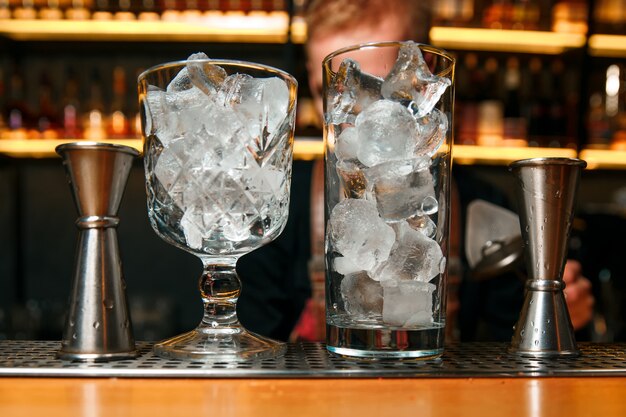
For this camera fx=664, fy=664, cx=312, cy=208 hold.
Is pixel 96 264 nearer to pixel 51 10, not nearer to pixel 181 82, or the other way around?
pixel 181 82

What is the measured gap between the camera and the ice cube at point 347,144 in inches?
24.0

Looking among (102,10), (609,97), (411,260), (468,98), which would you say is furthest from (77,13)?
(411,260)

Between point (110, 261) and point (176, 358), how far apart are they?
0.37ft

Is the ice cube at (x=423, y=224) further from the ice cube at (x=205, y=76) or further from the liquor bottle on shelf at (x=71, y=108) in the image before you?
the liquor bottle on shelf at (x=71, y=108)

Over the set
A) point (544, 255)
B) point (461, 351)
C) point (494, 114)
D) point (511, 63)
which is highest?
point (511, 63)

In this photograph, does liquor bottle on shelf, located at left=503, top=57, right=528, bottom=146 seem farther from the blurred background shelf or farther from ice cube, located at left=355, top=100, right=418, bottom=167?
ice cube, located at left=355, top=100, right=418, bottom=167

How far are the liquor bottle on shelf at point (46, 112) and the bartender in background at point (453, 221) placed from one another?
1106mm

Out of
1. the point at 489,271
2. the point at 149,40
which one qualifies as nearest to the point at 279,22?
the point at 149,40

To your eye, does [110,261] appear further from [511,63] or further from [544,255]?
[511,63]

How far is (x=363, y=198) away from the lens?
0.62 metres

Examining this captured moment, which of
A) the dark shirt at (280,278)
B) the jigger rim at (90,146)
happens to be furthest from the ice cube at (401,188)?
the dark shirt at (280,278)

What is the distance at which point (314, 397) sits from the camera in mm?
499

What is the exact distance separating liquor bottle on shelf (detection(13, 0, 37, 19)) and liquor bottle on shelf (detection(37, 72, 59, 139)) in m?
0.28

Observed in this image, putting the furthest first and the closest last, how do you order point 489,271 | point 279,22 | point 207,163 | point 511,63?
1. point 511,63
2. point 279,22
3. point 489,271
4. point 207,163
